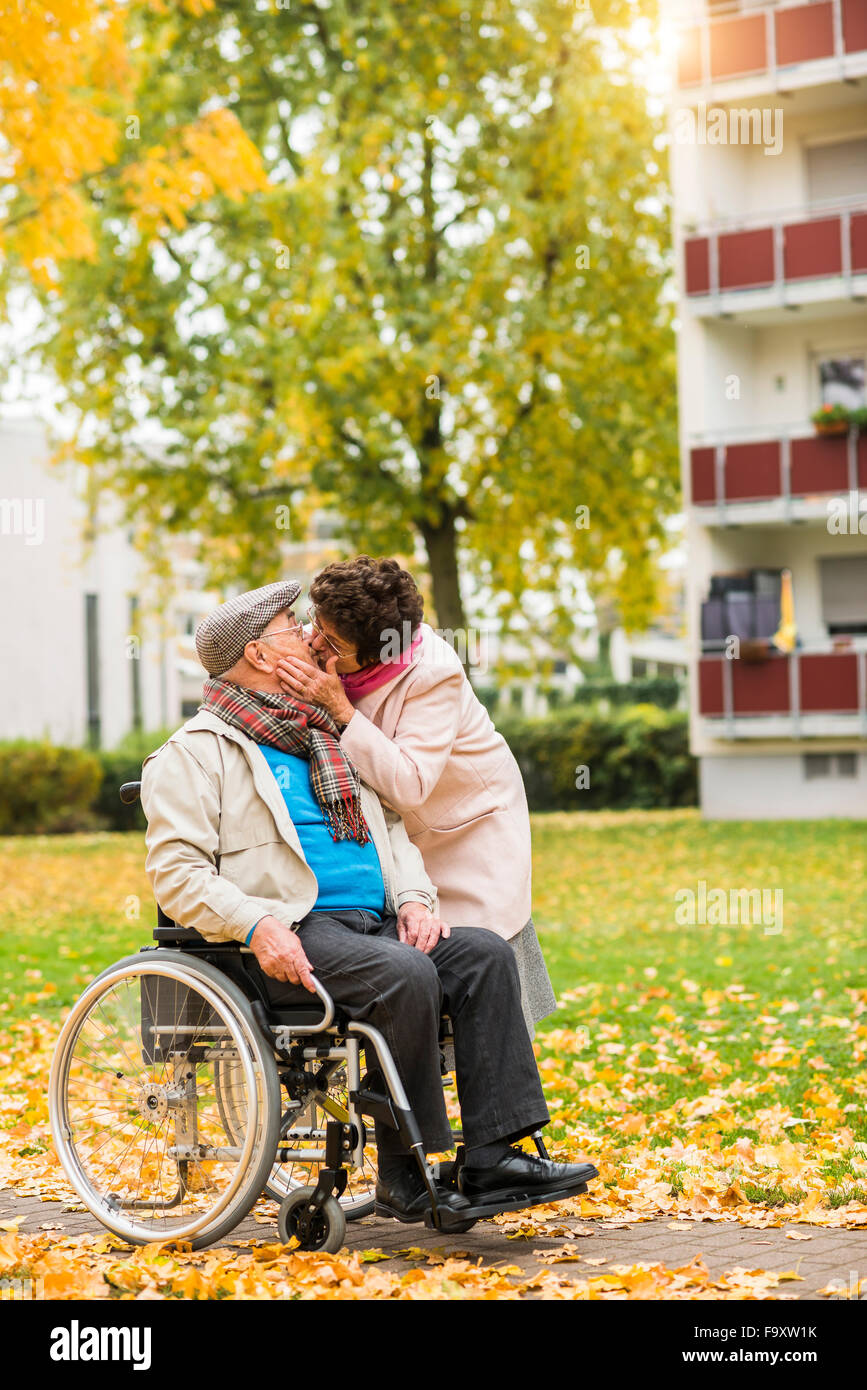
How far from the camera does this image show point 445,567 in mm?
21984

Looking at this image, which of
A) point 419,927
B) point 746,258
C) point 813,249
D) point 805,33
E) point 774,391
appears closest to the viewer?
point 419,927

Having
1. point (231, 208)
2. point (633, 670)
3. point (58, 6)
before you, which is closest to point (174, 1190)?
point (58, 6)

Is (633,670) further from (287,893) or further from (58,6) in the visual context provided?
(287,893)

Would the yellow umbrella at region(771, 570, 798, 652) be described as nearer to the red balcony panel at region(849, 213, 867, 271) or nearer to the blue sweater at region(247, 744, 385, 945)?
Answer: the red balcony panel at region(849, 213, 867, 271)

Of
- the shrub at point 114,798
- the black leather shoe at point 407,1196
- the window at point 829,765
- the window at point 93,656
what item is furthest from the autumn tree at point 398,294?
the black leather shoe at point 407,1196

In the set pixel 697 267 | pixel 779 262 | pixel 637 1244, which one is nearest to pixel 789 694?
pixel 779 262

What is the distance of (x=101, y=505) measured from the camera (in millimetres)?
24500

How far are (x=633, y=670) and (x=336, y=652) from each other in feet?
189

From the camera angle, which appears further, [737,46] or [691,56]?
[691,56]

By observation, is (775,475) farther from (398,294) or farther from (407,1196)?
(407,1196)

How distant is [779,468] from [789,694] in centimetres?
308

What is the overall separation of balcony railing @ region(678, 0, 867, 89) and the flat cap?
2138 centimetres

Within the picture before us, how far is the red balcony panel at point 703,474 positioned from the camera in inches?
964

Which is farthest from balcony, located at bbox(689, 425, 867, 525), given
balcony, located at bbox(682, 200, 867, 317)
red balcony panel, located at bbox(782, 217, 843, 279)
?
red balcony panel, located at bbox(782, 217, 843, 279)
